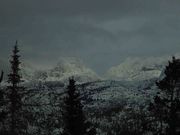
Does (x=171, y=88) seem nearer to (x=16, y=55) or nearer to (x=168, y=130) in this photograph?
(x=168, y=130)

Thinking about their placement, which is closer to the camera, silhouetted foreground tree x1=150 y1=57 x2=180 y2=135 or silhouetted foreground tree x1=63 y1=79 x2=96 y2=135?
silhouetted foreground tree x1=63 y1=79 x2=96 y2=135

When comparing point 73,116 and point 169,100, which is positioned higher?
point 169,100

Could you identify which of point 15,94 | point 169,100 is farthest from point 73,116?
point 15,94

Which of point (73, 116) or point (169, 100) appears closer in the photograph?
point (73, 116)

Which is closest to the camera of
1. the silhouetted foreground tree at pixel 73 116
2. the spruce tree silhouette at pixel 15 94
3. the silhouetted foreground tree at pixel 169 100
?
the silhouetted foreground tree at pixel 73 116

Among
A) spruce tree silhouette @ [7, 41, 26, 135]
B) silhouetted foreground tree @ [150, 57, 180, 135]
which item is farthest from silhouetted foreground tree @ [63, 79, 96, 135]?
spruce tree silhouette @ [7, 41, 26, 135]

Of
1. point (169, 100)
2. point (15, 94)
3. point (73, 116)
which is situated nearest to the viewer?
point (73, 116)

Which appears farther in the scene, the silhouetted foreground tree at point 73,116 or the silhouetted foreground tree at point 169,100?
the silhouetted foreground tree at point 169,100

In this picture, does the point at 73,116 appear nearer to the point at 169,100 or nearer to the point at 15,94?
the point at 169,100

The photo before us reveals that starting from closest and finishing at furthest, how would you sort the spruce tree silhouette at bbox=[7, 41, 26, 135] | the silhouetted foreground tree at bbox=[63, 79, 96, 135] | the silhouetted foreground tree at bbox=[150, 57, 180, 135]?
the silhouetted foreground tree at bbox=[63, 79, 96, 135]
the silhouetted foreground tree at bbox=[150, 57, 180, 135]
the spruce tree silhouette at bbox=[7, 41, 26, 135]

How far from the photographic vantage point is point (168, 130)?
125 ft

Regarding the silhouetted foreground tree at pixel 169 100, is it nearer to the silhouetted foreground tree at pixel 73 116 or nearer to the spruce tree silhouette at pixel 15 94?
the silhouetted foreground tree at pixel 73 116

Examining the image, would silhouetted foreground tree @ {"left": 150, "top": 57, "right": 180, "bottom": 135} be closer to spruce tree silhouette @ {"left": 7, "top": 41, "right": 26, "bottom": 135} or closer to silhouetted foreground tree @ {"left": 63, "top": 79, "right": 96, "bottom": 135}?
silhouetted foreground tree @ {"left": 63, "top": 79, "right": 96, "bottom": 135}

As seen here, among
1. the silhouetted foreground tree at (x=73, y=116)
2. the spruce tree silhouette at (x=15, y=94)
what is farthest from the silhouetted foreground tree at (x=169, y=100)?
the spruce tree silhouette at (x=15, y=94)
